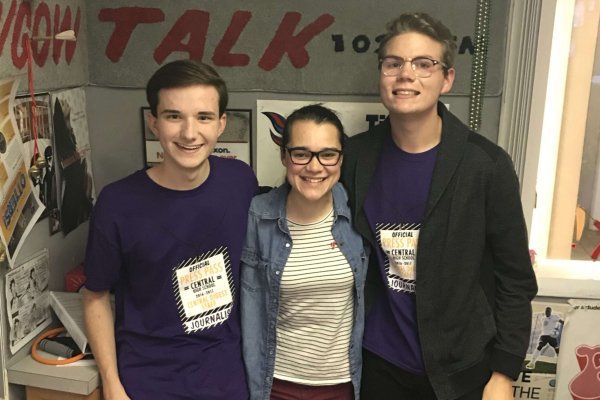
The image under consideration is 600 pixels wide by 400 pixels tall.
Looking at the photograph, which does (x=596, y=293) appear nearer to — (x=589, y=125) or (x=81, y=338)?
(x=589, y=125)

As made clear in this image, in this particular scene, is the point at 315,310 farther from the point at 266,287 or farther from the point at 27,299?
the point at 27,299

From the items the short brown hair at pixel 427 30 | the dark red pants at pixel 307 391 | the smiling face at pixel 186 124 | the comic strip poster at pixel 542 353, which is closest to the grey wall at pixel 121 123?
the short brown hair at pixel 427 30

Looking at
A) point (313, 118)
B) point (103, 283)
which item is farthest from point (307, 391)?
point (313, 118)

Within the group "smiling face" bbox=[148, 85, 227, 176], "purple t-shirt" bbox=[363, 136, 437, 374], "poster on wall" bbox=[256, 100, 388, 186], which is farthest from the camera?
"poster on wall" bbox=[256, 100, 388, 186]

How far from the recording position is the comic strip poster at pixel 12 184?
1.36 meters

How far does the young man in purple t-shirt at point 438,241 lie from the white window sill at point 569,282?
19.5 inches

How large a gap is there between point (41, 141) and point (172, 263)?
61 cm

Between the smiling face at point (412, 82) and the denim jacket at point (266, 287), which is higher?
the smiling face at point (412, 82)

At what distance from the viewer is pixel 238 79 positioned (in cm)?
184

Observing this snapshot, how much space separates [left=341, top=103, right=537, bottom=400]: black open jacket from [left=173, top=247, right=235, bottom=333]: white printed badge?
1.33ft

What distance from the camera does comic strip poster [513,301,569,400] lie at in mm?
1861

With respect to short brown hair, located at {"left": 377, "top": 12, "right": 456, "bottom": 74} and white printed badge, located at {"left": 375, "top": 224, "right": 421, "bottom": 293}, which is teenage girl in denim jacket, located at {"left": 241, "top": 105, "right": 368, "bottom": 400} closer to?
white printed badge, located at {"left": 375, "top": 224, "right": 421, "bottom": 293}

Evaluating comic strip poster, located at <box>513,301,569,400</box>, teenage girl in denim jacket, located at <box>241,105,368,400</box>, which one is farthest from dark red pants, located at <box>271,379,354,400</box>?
comic strip poster, located at <box>513,301,569,400</box>

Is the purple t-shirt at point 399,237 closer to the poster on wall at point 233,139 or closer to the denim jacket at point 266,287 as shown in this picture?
the denim jacket at point 266,287
